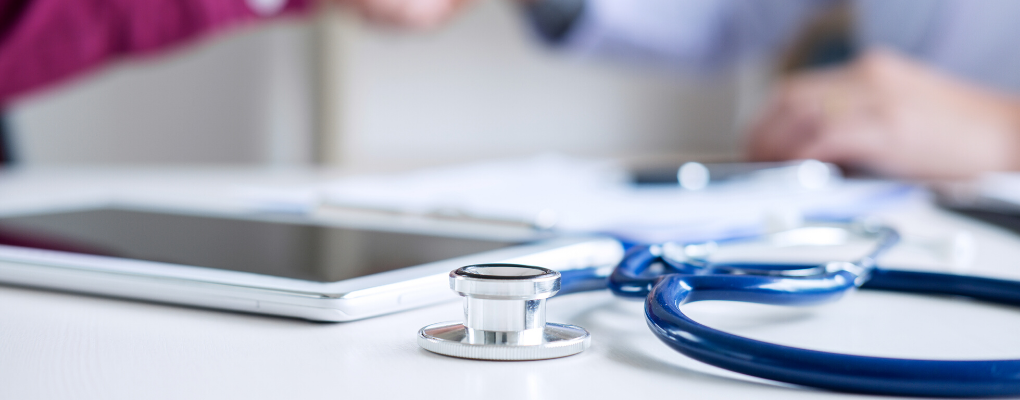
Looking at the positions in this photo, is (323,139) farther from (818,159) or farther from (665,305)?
(665,305)

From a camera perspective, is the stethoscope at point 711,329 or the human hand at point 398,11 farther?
the human hand at point 398,11

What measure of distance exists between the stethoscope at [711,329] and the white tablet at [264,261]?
0.03m

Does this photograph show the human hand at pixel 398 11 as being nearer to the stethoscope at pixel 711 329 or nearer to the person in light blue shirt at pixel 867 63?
the person in light blue shirt at pixel 867 63

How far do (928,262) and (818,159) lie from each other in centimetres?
58

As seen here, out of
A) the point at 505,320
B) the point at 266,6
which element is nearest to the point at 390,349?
the point at 505,320

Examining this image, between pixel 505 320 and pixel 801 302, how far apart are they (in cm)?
8

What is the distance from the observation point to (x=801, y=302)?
206 millimetres

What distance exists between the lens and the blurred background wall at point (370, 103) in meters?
1.86

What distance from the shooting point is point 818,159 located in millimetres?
895

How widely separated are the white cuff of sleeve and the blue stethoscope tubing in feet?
2.37

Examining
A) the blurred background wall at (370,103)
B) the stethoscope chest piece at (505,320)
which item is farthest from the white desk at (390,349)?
the blurred background wall at (370,103)

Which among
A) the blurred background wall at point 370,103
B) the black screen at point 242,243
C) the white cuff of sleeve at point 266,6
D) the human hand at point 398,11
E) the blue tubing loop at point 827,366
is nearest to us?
the blue tubing loop at point 827,366

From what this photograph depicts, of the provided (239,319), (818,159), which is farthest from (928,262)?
(818,159)

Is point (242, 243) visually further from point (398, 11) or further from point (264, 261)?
point (398, 11)
